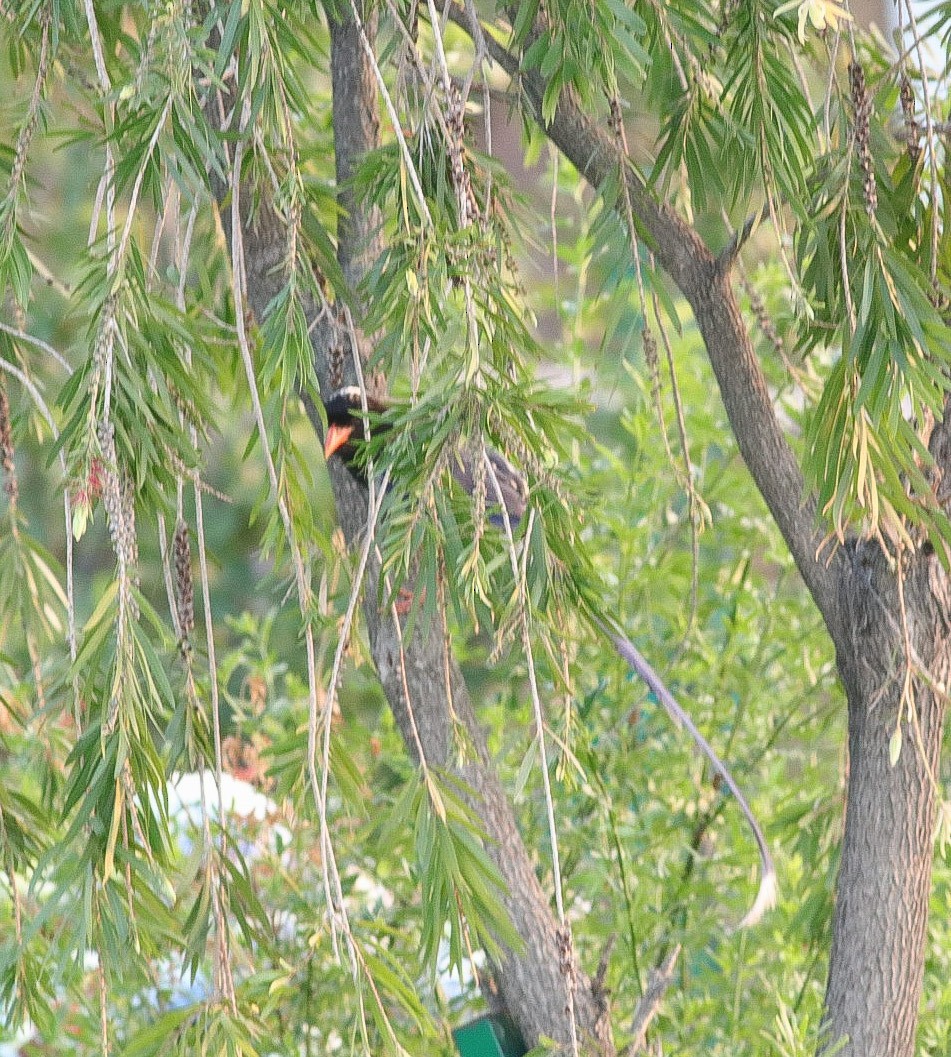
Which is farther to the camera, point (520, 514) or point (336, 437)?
point (520, 514)

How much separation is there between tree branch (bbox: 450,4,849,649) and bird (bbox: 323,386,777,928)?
0.17m

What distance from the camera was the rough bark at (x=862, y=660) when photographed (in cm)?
106

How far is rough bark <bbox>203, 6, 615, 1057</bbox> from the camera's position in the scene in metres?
1.11

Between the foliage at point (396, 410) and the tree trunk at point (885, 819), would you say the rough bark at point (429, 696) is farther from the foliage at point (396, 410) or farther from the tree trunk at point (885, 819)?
the tree trunk at point (885, 819)

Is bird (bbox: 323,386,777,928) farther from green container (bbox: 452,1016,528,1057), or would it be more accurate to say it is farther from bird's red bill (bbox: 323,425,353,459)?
green container (bbox: 452,1016,528,1057)

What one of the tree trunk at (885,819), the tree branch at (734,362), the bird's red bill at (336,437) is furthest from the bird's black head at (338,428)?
the tree trunk at (885,819)

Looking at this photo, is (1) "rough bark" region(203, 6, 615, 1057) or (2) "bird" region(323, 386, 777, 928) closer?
(2) "bird" region(323, 386, 777, 928)

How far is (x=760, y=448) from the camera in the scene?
1.12 meters

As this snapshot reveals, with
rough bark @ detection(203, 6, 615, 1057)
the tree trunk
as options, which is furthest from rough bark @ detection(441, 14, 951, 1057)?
rough bark @ detection(203, 6, 615, 1057)

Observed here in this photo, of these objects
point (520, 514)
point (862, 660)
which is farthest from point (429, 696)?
point (862, 660)

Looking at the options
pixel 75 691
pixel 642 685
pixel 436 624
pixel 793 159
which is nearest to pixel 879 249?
pixel 793 159

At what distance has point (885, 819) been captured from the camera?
108 cm

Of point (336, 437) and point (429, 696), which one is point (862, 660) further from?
point (336, 437)

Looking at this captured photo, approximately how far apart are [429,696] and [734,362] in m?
0.40
